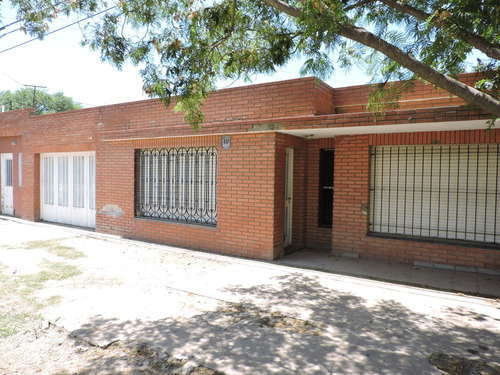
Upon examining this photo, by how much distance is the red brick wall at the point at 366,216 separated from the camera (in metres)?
6.06

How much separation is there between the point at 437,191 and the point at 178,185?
5263mm

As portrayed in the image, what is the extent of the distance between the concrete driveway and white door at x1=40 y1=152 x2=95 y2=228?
4020 mm

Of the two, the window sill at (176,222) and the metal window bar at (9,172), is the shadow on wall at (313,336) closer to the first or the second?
the window sill at (176,222)

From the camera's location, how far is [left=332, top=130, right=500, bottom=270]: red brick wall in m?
6.06

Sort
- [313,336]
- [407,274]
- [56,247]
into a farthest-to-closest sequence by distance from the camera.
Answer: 1. [56,247]
2. [407,274]
3. [313,336]

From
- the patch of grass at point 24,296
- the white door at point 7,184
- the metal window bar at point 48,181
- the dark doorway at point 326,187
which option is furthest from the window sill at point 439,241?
the white door at point 7,184

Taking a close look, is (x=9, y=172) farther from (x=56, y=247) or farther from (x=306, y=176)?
(x=306, y=176)

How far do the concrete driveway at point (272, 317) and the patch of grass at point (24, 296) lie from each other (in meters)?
0.17

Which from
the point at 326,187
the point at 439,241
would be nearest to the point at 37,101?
the point at 326,187

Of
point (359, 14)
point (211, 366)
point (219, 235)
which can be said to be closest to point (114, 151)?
point (219, 235)

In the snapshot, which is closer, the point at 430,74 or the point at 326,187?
the point at 430,74

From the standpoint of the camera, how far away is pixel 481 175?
6094 mm

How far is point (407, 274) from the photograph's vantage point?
5930 millimetres

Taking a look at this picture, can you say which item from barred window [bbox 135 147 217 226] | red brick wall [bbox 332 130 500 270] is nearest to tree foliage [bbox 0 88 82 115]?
barred window [bbox 135 147 217 226]
